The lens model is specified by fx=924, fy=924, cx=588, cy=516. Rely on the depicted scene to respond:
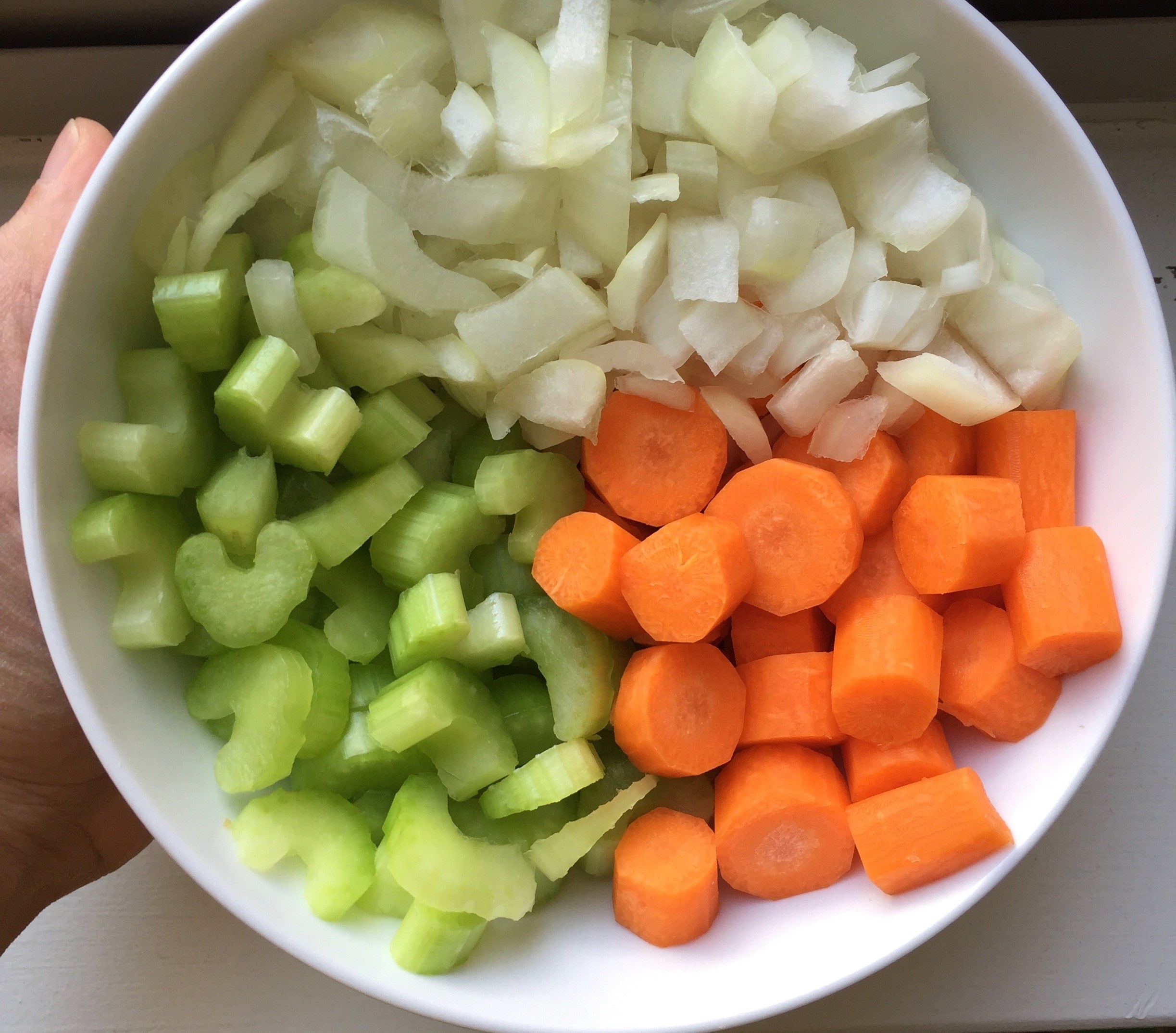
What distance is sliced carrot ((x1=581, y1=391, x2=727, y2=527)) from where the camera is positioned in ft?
3.27

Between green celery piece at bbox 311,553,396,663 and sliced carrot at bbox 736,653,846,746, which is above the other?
green celery piece at bbox 311,553,396,663

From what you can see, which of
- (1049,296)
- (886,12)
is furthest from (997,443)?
(886,12)

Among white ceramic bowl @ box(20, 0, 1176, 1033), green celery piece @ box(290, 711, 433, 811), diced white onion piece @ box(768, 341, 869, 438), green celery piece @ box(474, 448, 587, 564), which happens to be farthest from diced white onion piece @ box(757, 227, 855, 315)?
green celery piece @ box(290, 711, 433, 811)

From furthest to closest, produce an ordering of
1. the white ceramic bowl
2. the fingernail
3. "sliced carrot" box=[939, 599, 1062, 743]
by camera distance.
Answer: the fingernail
"sliced carrot" box=[939, 599, 1062, 743]
the white ceramic bowl

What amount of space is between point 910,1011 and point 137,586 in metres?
1.00

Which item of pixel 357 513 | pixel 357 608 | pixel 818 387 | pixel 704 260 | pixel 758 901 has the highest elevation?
pixel 704 260

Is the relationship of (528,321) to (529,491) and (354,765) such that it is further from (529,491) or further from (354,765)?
(354,765)

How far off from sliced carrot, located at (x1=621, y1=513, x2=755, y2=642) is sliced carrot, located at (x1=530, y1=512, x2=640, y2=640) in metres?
0.02

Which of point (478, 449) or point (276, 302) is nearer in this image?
point (276, 302)

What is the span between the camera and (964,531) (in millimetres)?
894

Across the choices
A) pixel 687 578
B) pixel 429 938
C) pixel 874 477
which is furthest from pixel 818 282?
pixel 429 938

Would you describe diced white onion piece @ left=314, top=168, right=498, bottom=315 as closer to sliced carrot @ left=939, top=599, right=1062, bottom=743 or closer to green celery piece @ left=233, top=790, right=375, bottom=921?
green celery piece @ left=233, top=790, right=375, bottom=921

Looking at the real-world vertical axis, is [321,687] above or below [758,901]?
above

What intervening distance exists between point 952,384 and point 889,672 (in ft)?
0.96
